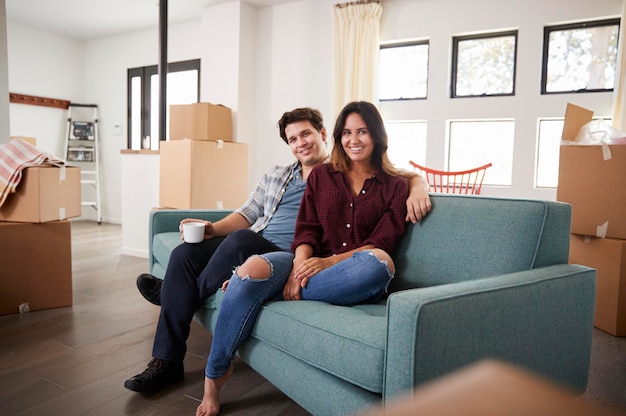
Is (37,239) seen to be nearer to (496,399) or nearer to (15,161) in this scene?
(15,161)

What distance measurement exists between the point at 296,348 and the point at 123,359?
1.04m

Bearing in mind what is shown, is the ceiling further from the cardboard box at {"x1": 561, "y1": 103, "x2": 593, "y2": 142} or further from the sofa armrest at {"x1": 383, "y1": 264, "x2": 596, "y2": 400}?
the sofa armrest at {"x1": 383, "y1": 264, "x2": 596, "y2": 400}

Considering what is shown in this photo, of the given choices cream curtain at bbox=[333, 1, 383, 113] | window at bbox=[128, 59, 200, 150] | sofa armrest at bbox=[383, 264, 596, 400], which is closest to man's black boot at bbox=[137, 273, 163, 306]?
sofa armrest at bbox=[383, 264, 596, 400]

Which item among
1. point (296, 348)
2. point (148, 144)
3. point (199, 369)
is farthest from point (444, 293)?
point (148, 144)

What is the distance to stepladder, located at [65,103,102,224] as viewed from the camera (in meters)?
6.44

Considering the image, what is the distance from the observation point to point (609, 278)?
2498mm

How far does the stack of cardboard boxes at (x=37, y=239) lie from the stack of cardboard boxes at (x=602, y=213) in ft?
9.08

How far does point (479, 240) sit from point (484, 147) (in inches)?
110

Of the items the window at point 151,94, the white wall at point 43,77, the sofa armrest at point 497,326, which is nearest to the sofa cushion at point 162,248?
the sofa armrest at point 497,326

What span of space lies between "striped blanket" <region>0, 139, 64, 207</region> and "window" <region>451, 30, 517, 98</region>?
10.6ft

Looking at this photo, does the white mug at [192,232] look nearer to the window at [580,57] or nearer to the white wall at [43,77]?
the window at [580,57]

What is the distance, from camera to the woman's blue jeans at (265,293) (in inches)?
59.4

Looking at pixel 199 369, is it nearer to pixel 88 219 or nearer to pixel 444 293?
pixel 444 293

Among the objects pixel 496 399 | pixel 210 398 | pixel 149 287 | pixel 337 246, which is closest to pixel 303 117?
pixel 337 246
